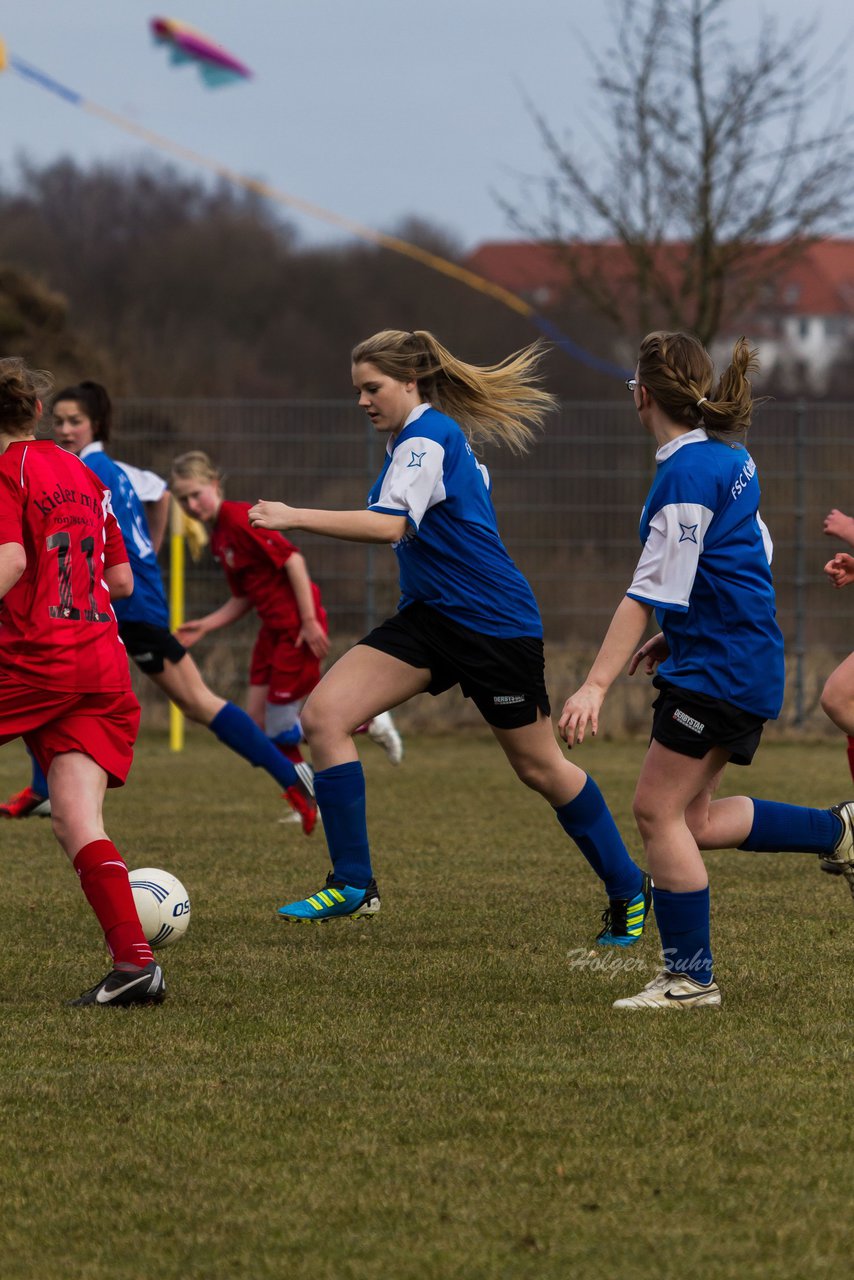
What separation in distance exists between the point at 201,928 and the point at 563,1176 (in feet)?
9.33

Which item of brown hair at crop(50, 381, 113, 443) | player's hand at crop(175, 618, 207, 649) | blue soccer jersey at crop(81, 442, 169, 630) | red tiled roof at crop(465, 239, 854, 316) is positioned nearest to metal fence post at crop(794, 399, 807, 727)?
red tiled roof at crop(465, 239, 854, 316)

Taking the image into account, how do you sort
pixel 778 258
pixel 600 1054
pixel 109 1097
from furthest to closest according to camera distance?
pixel 778 258 → pixel 600 1054 → pixel 109 1097

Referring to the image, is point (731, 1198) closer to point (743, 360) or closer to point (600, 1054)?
point (600, 1054)

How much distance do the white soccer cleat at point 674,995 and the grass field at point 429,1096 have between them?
7 cm

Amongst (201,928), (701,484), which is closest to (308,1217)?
(701,484)

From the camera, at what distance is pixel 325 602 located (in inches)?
549

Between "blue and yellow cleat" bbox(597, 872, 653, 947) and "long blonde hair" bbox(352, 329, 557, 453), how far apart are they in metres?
1.48

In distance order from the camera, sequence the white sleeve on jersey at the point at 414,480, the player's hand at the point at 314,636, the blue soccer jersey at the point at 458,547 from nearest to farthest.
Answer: the white sleeve on jersey at the point at 414,480
the blue soccer jersey at the point at 458,547
the player's hand at the point at 314,636

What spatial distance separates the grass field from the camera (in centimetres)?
285

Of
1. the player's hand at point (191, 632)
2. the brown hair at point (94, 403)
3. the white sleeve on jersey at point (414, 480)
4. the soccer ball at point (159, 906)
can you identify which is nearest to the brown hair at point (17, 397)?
the white sleeve on jersey at point (414, 480)

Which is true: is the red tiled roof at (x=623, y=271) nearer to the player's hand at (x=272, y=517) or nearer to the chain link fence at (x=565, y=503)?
the chain link fence at (x=565, y=503)

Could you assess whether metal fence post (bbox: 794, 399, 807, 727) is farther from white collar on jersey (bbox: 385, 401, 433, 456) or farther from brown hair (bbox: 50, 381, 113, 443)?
white collar on jersey (bbox: 385, 401, 433, 456)

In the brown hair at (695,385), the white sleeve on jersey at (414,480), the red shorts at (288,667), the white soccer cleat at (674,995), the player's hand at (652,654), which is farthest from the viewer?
the red shorts at (288,667)

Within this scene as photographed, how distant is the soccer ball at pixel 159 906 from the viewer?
5.19m
